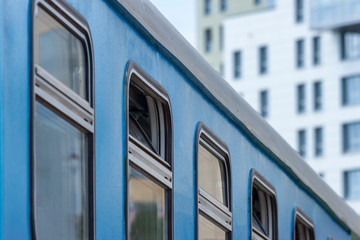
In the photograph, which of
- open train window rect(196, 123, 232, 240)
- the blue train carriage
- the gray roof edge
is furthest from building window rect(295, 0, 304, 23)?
open train window rect(196, 123, 232, 240)

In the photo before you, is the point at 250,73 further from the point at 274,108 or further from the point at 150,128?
the point at 150,128

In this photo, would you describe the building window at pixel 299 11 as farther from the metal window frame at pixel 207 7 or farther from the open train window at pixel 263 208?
the open train window at pixel 263 208

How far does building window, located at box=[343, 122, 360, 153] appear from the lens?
57750 millimetres

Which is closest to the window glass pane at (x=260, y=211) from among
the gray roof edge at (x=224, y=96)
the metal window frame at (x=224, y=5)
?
the gray roof edge at (x=224, y=96)

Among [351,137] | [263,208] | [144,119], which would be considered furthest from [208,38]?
[144,119]

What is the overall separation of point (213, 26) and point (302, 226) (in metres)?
62.9

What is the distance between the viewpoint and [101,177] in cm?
446

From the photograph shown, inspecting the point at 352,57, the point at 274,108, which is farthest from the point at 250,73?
the point at 352,57

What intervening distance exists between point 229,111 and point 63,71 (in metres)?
2.69

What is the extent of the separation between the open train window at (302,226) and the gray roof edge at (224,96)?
255mm

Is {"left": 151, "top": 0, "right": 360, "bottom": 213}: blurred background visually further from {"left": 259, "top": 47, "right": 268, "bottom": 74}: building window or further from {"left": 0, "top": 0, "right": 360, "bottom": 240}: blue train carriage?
{"left": 0, "top": 0, "right": 360, "bottom": 240}: blue train carriage

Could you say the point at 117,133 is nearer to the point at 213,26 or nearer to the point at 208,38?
the point at 213,26

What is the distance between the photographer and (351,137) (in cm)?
5819

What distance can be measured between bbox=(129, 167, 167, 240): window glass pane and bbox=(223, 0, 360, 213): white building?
173 feet
